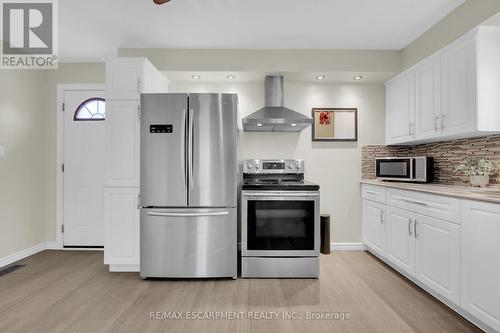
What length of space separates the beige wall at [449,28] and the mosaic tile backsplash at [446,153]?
983 mm

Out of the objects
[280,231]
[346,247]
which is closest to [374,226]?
[346,247]

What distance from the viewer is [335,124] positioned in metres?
4.04

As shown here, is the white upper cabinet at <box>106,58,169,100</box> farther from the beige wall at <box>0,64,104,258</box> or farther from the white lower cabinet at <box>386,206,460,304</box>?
the white lower cabinet at <box>386,206,460,304</box>

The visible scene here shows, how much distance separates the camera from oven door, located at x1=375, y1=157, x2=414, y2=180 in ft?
10.8

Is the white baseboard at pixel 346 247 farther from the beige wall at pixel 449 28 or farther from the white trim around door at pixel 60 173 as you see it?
the white trim around door at pixel 60 173

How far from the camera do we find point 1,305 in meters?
2.43

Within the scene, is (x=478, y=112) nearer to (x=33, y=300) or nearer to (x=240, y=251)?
A: (x=240, y=251)

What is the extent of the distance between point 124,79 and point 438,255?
132 inches

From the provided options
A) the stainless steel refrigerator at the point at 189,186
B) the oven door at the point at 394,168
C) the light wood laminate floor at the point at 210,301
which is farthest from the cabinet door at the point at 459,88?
the stainless steel refrigerator at the point at 189,186

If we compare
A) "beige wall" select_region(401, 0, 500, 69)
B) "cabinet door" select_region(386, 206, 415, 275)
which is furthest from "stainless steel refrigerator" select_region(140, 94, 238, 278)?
"beige wall" select_region(401, 0, 500, 69)

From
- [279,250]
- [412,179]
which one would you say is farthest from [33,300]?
[412,179]

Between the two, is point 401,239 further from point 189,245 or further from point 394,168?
point 189,245

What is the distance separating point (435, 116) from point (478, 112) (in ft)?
1.81

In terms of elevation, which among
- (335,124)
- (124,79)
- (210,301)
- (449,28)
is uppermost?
(449,28)
